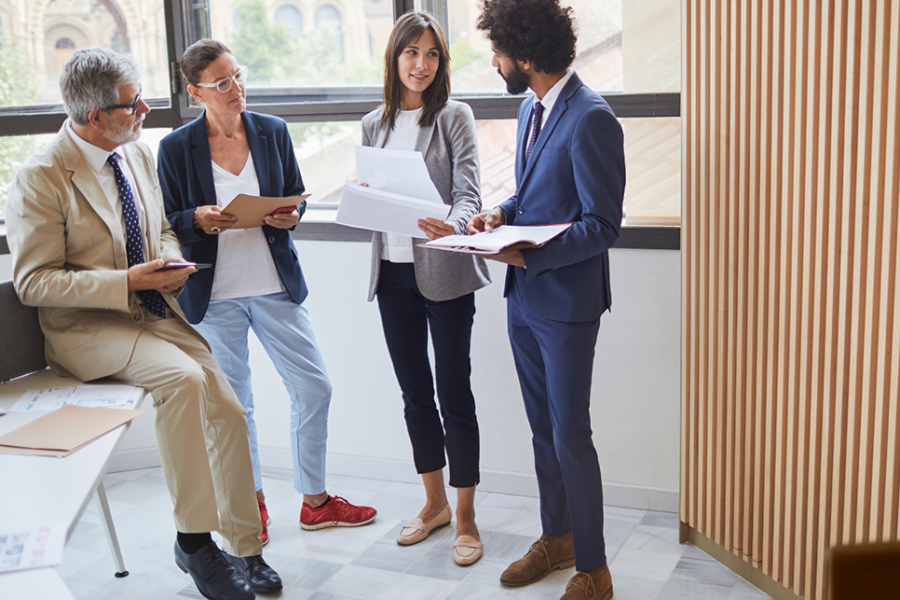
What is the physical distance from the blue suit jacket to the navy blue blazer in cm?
97

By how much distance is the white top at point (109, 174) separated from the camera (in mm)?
2389

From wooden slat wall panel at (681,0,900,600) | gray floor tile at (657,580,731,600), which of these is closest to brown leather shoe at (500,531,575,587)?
gray floor tile at (657,580,731,600)

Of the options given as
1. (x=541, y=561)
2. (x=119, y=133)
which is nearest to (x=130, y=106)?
(x=119, y=133)

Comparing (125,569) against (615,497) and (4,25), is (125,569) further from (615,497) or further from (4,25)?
(4,25)

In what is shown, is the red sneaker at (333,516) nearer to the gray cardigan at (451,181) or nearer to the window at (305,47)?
the gray cardigan at (451,181)

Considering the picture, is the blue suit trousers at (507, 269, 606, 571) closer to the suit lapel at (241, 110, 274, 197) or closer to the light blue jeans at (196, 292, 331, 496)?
the light blue jeans at (196, 292, 331, 496)

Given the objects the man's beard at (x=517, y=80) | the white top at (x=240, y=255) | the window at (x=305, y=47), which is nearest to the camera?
the man's beard at (x=517, y=80)

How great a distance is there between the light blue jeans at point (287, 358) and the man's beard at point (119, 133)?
68cm

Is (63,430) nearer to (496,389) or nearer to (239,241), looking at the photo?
(239,241)

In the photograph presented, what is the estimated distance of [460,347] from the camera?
2.78 metres

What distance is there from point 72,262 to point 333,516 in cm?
146

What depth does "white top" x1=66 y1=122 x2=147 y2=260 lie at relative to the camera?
239 centimetres

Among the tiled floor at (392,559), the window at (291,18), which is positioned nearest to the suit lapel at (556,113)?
the tiled floor at (392,559)

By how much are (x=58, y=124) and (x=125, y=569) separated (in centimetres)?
209
